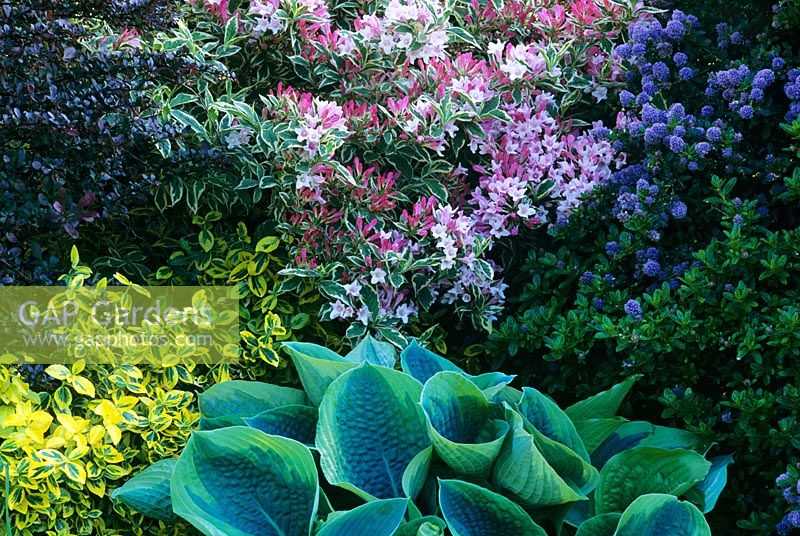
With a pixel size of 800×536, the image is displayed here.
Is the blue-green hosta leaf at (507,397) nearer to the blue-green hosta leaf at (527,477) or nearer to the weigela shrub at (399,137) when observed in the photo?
the blue-green hosta leaf at (527,477)

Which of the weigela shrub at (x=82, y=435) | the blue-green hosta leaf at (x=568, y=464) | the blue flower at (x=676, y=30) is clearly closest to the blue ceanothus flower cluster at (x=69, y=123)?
the weigela shrub at (x=82, y=435)

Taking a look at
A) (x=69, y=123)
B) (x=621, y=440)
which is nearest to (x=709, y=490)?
(x=621, y=440)

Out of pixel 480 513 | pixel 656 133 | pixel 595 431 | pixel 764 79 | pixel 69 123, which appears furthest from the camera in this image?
pixel 656 133

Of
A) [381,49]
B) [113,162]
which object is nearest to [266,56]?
[381,49]

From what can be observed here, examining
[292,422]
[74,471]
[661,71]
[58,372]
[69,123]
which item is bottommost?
[74,471]

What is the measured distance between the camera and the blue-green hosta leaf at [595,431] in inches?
71.2

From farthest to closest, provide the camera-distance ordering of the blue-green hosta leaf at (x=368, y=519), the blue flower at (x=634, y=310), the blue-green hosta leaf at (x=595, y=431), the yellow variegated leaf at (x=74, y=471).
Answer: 1. the blue flower at (x=634, y=310)
2. the yellow variegated leaf at (x=74, y=471)
3. the blue-green hosta leaf at (x=595, y=431)
4. the blue-green hosta leaf at (x=368, y=519)

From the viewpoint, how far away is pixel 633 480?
5.21 feet

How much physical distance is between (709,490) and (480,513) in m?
0.55

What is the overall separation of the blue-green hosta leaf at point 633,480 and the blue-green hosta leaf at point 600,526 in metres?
0.10

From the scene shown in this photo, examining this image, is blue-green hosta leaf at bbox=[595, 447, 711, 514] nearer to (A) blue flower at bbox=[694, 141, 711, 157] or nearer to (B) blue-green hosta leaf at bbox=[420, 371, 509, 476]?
(B) blue-green hosta leaf at bbox=[420, 371, 509, 476]

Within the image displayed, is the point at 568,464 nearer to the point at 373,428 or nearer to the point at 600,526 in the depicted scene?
the point at 600,526

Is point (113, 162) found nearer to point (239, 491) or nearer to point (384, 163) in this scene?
point (384, 163)

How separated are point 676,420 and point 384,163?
134 cm
